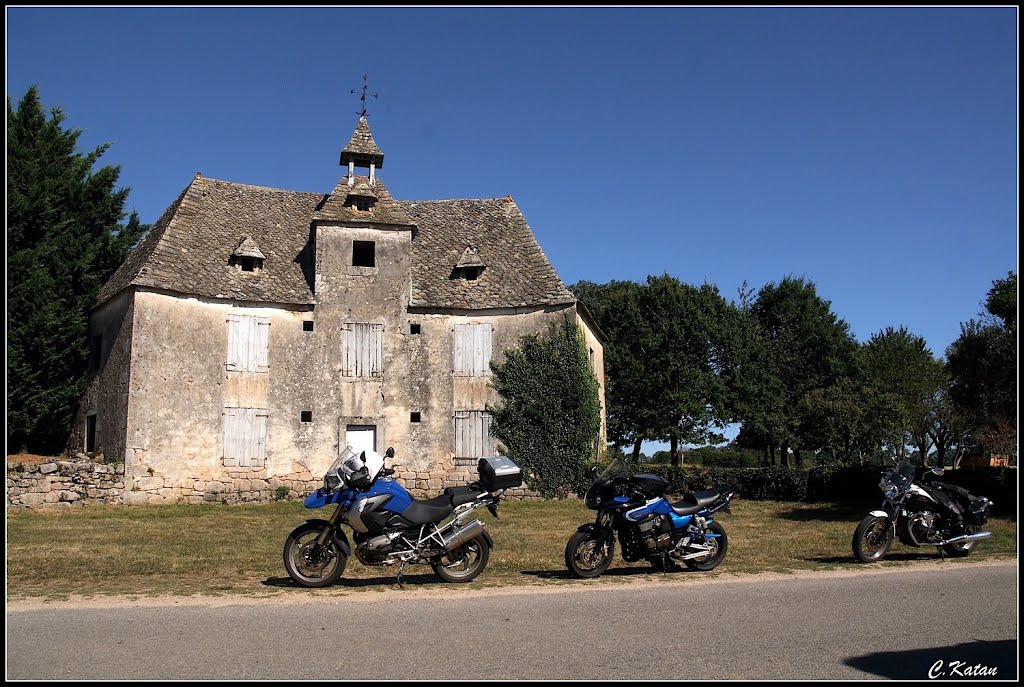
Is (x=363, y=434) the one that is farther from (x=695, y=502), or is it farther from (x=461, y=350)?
(x=695, y=502)

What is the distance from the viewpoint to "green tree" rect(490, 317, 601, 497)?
23156 millimetres

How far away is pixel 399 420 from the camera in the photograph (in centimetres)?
2325

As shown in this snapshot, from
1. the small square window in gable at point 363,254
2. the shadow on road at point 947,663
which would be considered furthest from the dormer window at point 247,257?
the shadow on road at point 947,663

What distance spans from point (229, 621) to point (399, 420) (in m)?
16.5

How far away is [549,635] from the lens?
20.6 feet

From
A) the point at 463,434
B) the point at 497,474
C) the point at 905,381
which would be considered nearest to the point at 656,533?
the point at 497,474

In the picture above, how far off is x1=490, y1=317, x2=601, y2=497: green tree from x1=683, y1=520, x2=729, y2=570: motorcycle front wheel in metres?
13.3

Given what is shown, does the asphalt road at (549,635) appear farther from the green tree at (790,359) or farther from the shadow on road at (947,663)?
the green tree at (790,359)

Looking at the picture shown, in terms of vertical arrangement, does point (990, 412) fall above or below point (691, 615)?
above

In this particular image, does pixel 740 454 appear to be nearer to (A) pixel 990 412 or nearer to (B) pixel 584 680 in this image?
(A) pixel 990 412

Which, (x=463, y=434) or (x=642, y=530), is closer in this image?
(x=642, y=530)

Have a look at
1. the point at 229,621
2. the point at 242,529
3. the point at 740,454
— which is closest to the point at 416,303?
the point at 242,529

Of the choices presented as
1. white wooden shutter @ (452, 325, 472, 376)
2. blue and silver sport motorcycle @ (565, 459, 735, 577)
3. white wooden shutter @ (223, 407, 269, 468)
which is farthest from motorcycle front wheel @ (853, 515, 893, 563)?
white wooden shutter @ (223, 407, 269, 468)

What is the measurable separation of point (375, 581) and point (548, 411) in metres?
14.5
